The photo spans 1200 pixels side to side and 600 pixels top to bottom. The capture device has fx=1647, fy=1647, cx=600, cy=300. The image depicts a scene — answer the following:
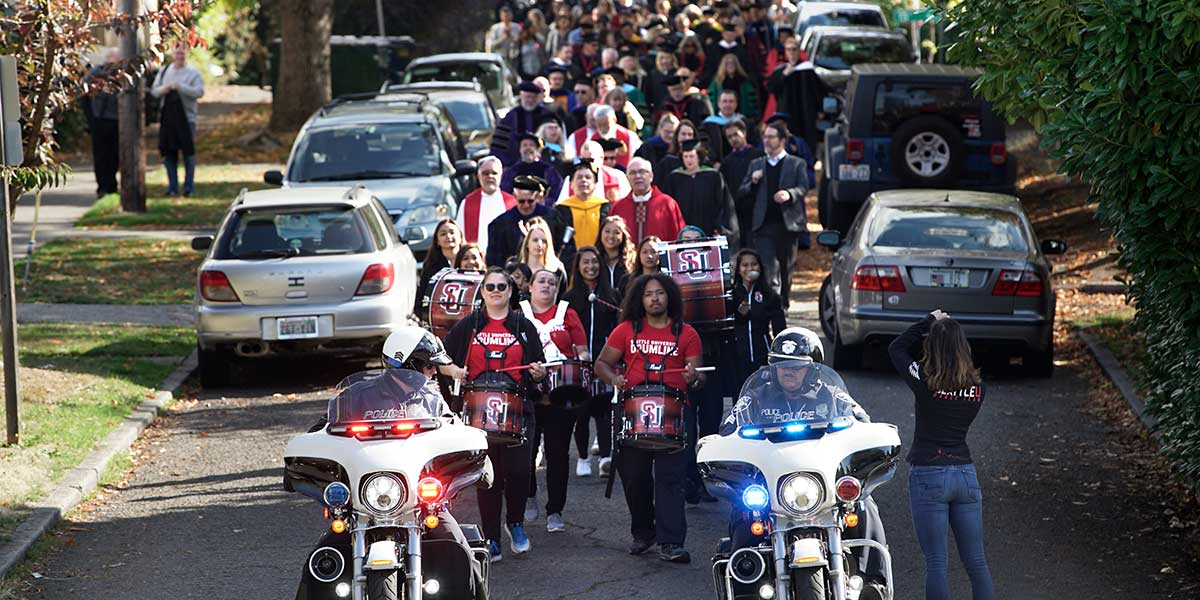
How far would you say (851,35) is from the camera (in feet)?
89.2

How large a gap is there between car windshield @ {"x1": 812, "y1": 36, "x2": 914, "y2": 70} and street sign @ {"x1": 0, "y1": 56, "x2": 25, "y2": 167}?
17.8m

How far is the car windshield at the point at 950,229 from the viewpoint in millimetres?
13656

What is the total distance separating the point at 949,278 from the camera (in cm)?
1339

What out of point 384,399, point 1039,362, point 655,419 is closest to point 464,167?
point 1039,362

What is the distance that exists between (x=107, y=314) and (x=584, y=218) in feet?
19.7

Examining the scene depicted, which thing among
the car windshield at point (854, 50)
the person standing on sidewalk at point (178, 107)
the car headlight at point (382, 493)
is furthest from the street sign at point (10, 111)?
the car windshield at point (854, 50)

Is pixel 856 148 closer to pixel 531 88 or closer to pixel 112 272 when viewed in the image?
pixel 531 88

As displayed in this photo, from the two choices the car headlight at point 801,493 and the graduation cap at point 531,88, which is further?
the graduation cap at point 531,88

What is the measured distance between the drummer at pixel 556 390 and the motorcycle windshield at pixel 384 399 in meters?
1.88

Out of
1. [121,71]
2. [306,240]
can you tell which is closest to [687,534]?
[306,240]

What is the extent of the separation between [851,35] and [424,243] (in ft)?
42.2

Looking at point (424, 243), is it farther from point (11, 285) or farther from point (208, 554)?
point (208, 554)

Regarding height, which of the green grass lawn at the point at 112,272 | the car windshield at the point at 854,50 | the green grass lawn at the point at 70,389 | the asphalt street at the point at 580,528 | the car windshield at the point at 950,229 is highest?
the car windshield at the point at 854,50

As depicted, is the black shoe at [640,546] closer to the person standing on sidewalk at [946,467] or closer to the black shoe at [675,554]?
the black shoe at [675,554]
